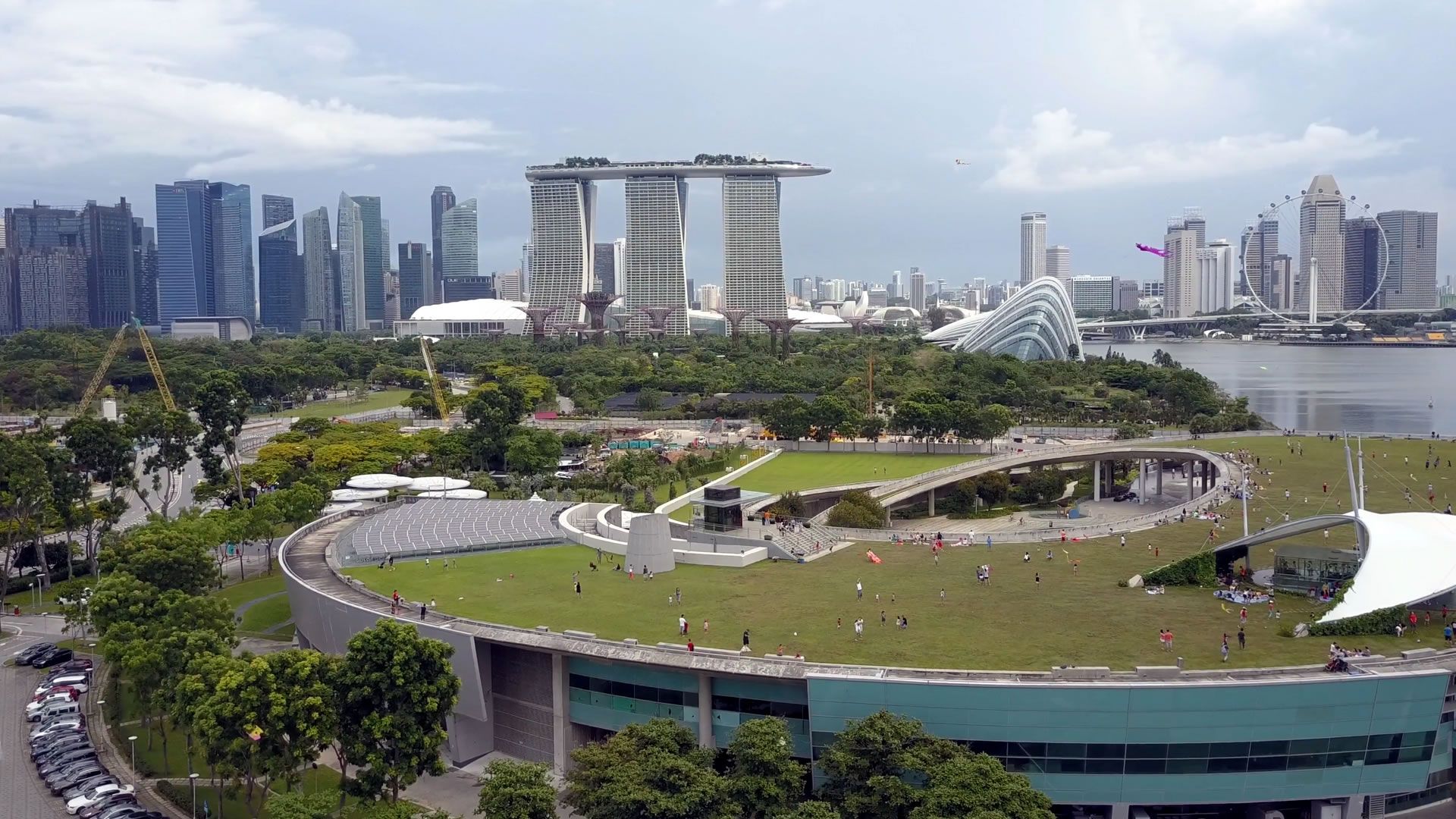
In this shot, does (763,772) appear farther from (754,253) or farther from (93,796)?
(754,253)

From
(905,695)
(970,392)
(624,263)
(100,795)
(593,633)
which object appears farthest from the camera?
(624,263)

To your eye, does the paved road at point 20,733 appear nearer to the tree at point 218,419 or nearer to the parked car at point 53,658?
the parked car at point 53,658

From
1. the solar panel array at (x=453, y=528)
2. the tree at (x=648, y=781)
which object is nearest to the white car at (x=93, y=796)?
the tree at (x=648, y=781)

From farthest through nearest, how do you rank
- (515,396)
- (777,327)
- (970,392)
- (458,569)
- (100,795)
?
(777,327)
(970,392)
(515,396)
(458,569)
(100,795)

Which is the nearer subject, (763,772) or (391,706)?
(763,772)

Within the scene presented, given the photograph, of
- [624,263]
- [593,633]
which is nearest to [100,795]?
[593,633]

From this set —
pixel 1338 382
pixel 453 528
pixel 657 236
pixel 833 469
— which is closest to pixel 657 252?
pixel 657 236

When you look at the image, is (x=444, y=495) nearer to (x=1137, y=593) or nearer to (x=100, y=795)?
(x=100, y=795)

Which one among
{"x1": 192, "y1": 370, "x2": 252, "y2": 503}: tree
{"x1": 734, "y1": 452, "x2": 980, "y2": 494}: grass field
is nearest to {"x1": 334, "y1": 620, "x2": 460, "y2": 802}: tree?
{"x1": 734, "y1": 452, "x2": 980, "y2": 494}: grass field
